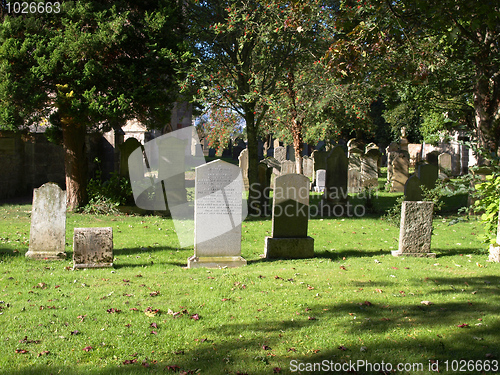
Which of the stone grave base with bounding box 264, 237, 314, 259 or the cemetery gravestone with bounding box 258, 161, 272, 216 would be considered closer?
the stone grave base with bounding box 264, 237, 314, 259

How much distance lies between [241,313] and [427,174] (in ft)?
37.3

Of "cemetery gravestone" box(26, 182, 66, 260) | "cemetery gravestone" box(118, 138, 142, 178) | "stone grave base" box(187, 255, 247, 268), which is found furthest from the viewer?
"cemetery gravestone" box(118, 138, 142, 178)

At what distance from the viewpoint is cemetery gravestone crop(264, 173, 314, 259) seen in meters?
8.59

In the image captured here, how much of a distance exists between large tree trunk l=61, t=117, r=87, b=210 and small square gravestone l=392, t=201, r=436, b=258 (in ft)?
30.8

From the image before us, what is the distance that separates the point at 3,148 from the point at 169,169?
674 cm

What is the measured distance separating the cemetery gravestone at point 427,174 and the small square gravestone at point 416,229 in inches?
251

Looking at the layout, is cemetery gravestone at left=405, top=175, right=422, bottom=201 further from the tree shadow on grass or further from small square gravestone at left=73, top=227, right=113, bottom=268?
small square gravestone at left=73, top=227, right=113, bottom=268

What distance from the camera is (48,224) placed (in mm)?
7773

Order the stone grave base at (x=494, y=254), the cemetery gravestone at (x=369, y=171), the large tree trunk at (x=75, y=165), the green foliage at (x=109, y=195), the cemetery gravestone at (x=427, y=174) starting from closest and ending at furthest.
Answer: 1. the stone grave base at (x=494, y=254)
2. the large tree trunk at (x=75, y=165)
3. the green foliage at (x=109, y=195)
4. the cemetery gravestone at (x=427, y=174)
5. the cemetery gravestone at (x=369, y=171)

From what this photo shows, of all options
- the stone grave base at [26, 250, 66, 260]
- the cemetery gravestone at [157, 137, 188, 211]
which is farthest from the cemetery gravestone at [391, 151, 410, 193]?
the stone grave base at [26, 250, 66, 260]

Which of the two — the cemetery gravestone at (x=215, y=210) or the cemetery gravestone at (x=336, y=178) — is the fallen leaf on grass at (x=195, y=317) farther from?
the cemetery gravestone at (x=336, y=178)

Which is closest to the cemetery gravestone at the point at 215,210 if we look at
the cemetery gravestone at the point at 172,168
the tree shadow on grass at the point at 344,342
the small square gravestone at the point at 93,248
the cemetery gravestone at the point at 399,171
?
the small square gravestone at the point at 93,248

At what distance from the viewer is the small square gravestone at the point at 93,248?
7.27m

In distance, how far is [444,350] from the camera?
4.28 meters
